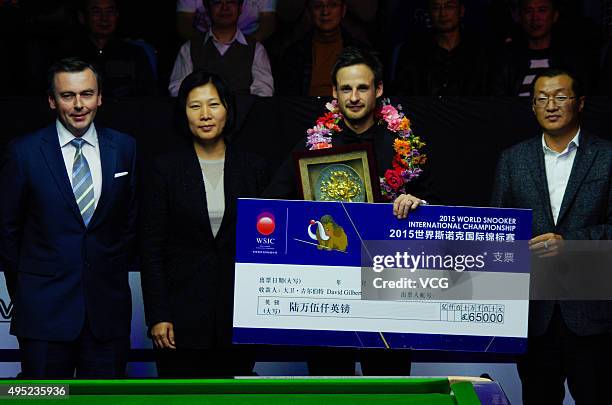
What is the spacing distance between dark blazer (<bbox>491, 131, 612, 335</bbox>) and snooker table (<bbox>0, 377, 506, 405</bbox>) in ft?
5.43

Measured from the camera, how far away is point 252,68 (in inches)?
247

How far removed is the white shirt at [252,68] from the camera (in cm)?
620

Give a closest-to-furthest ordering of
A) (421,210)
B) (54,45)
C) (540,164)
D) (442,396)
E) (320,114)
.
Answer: (442,396)
(421,210)
(540,164)
(320,114)
(54,45)

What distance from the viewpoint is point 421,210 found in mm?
4590

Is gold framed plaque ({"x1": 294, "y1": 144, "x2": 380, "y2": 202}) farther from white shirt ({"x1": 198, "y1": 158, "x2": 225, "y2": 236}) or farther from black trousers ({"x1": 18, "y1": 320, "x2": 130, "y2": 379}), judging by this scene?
black trousers ({"x1": 18, "y1": 320, "x2": 130, "y2": 379})

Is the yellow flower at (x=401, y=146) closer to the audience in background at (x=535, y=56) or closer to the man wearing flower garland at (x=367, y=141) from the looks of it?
the man wearing flower garland at (x=367, y=141)

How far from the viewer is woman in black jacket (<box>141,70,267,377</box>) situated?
15.8ft

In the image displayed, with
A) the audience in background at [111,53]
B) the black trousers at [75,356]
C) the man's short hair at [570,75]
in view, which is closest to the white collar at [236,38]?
the audience in background at [111,53]

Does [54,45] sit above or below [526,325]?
above

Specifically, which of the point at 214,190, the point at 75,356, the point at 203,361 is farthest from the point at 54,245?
the point at 203,361

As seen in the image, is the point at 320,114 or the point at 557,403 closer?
the point at 557,403

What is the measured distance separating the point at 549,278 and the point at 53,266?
2.28 m

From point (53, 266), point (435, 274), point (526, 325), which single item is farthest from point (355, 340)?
point (53, 266)

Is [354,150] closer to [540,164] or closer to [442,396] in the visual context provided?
[540,164]
